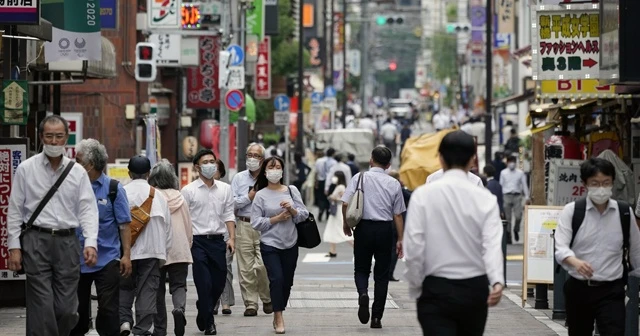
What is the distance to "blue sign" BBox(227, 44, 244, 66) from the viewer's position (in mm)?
28984

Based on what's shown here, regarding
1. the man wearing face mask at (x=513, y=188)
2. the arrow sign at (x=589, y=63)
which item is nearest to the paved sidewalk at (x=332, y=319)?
the arrow sign at (x=589, y=63)

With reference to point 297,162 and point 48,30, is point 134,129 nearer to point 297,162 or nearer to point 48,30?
point 297,162

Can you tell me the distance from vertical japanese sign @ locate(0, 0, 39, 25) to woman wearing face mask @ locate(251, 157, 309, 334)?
2705 mm

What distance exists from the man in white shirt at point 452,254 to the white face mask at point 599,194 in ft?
5.56

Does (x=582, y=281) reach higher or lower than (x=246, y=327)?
higher

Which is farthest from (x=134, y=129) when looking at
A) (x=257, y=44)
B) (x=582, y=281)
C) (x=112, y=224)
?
(x=582, y=281)

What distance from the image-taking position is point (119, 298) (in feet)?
40.7

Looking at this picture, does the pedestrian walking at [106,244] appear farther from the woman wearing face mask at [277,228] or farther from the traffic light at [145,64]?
the traffic light at [145,64]

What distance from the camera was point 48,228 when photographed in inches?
405

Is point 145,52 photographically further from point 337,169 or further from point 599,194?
point 599,194

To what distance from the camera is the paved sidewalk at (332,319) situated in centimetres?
1425

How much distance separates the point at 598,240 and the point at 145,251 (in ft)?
14.3

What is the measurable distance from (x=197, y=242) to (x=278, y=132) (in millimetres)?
44714

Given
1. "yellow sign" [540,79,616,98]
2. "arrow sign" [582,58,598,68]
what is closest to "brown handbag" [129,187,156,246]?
"arrow sign" [582,58,598,68]
